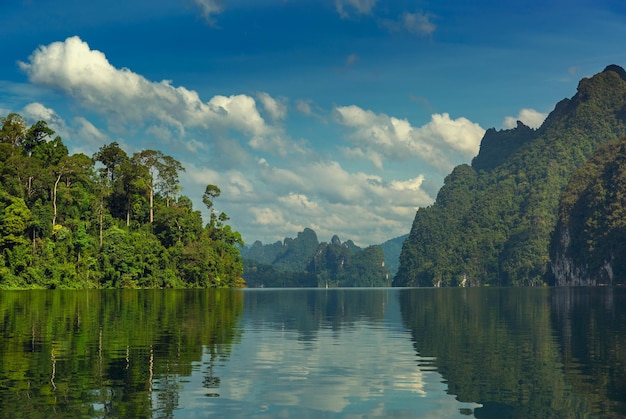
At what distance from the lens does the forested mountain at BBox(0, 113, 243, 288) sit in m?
121

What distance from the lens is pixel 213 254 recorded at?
17088 centimetres

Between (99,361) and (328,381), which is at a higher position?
(99,361)

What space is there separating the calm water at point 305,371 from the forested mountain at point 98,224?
79356 millimetres

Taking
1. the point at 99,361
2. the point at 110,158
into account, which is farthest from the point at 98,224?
the point at 99,361

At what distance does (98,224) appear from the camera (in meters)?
146

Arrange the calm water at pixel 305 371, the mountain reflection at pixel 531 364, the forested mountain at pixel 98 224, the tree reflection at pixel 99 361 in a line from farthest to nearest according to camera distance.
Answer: the forested mountain at pixel 98 224 < the mountain reflection at pixel 531 364 < the calm water at pixel 305 371 < the tree reflection at pixel 99 361

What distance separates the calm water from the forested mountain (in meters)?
79.4

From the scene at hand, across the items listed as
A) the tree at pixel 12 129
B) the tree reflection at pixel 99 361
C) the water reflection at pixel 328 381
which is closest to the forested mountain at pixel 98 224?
the tree at pixel 12 129

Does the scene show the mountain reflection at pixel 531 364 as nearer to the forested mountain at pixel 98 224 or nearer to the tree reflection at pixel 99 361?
the tree reflection at pixel 99 361

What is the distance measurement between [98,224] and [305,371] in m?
126

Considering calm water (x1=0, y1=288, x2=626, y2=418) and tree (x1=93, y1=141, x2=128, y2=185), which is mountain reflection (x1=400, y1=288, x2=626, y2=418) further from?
tree (x1=93, y1=141, x2=128, y2=185)

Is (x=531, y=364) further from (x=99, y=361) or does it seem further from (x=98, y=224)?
(x=98, y=224)

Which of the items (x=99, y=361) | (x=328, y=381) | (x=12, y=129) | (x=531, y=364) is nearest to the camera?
(x=328, y=381)

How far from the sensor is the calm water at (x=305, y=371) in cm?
2027
